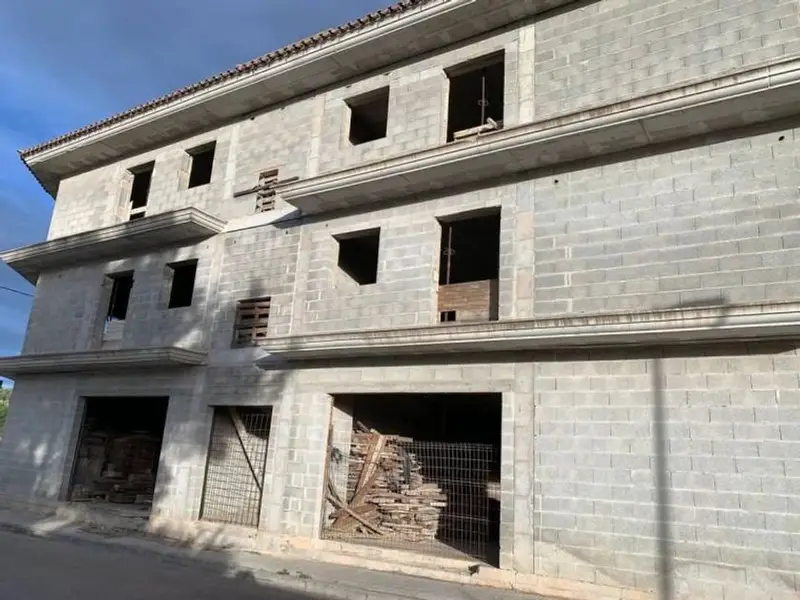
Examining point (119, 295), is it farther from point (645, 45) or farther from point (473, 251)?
point (645, 45)

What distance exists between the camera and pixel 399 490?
1143 cm

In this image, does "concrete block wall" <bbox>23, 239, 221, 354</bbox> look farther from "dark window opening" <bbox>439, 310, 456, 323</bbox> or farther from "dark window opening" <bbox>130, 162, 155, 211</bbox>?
"dark window opening" <bbox>439, 310, 456, 323</bbox>

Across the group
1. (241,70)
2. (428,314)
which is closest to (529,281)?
(428,314)

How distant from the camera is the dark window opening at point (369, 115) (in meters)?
12.5

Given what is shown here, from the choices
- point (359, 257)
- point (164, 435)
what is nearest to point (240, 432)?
point (164, 435)

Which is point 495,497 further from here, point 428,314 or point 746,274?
point 746,274

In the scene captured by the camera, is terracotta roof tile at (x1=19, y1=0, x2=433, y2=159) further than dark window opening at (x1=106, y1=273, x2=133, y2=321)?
No

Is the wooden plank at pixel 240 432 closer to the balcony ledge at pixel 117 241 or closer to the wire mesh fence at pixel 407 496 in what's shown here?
the wire mesh fence at pixel 407 496

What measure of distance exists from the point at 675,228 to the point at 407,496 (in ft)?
22.0

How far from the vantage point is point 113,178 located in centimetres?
1647

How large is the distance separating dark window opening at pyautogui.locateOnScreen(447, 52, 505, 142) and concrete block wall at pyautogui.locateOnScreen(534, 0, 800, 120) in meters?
1.09

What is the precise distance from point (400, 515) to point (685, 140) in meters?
7.95

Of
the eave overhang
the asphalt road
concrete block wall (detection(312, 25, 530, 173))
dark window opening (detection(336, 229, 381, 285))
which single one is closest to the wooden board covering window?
dark window opening (detection(336, 229, 381, 285))

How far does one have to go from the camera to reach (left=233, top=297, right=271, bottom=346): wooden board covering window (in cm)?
1214
